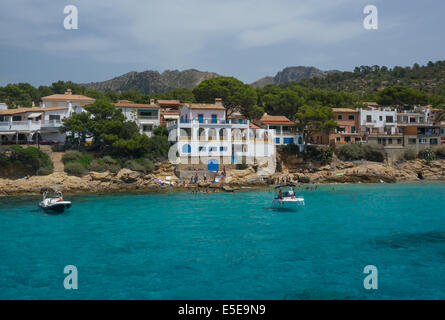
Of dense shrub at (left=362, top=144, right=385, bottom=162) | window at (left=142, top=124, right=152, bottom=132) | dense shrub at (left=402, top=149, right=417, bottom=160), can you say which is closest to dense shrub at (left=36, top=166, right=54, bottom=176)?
window at (left=142, top=124, right=152, bottom=132)

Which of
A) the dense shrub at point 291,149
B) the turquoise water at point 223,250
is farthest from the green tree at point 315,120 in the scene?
the turquoise water at point 223,250

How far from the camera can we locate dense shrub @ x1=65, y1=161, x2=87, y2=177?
4626 cm

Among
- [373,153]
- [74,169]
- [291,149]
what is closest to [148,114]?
[74,169]

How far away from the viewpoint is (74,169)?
4631 cm

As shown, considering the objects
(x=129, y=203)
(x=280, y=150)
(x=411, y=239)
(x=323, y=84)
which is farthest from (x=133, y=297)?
(x=323, y=84)

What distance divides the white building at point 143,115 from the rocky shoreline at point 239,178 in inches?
426

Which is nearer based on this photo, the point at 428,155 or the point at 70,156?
the point at 70,156

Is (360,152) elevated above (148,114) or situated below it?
below

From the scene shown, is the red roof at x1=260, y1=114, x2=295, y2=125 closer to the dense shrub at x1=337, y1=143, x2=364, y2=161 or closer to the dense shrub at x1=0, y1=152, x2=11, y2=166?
the dense shrub at x1=337, y1=143, x2=364, y2=161

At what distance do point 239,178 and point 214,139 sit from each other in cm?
666

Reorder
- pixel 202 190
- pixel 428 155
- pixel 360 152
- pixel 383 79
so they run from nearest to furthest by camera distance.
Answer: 1. pixel 202 190
2. pixel 360 152
3. pixel 428 155
4. pixel 383 79

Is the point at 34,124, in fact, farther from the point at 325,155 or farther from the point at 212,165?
the point at 325,155

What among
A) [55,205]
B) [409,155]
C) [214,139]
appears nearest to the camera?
[55,205]

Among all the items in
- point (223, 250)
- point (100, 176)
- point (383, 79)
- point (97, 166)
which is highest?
point (383, 79)
